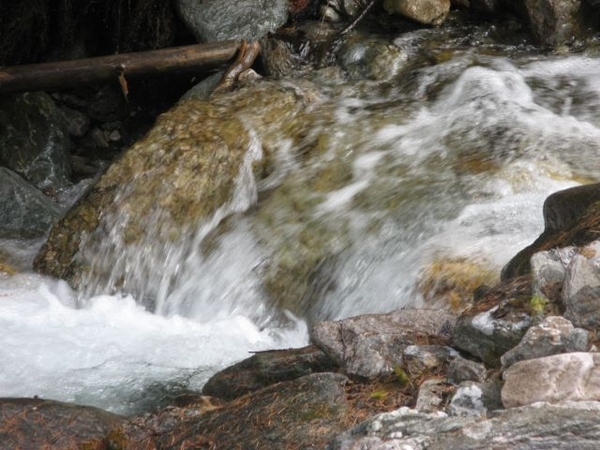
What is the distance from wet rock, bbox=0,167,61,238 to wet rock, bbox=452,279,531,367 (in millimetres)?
4898

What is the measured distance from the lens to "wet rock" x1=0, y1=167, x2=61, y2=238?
728 cm

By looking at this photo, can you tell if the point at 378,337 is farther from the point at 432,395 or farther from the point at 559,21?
the point at 559,21

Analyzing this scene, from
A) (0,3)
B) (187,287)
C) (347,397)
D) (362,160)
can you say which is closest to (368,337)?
(347,397)

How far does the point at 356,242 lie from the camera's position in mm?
5641

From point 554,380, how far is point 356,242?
3120 mm

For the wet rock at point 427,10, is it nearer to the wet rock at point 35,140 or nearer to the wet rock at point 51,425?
the wet rock at point 35,140

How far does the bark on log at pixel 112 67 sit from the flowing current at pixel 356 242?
5.25ft

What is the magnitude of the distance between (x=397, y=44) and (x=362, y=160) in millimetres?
2281

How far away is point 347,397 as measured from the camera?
10.5 ft

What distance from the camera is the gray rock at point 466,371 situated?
3018 mm

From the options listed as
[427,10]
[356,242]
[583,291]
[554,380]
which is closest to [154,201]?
[356,242]

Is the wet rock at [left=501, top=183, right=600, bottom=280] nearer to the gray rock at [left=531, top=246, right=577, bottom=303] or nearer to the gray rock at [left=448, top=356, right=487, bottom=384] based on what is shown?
the gray rock at [left=531, top=246, right=577, bottom=303]

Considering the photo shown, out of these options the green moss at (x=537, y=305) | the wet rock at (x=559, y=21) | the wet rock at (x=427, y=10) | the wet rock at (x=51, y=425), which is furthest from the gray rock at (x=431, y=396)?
the wet rock at (x=427, y=10)

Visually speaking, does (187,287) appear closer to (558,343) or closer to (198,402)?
(198,402)
